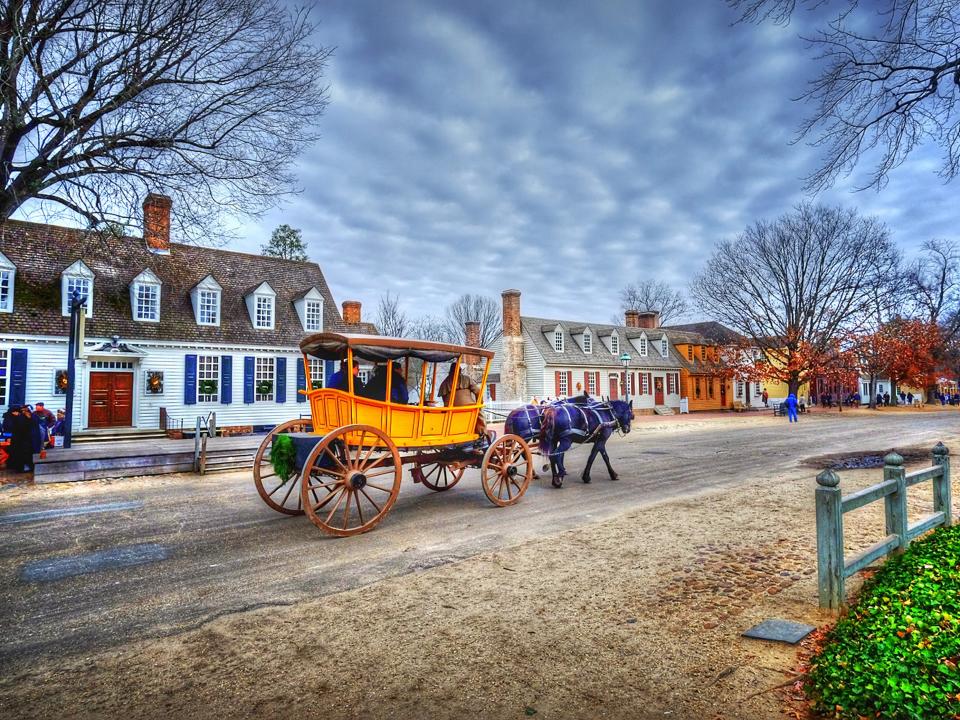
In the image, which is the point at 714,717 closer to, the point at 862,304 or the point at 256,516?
the point at 256,516

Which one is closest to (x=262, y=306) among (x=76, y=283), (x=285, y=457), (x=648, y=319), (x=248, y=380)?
(x=248, y=380)

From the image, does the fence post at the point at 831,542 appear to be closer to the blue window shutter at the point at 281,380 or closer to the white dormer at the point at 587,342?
the blue window shutter at the point at 281,380

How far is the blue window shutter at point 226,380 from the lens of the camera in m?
21.5

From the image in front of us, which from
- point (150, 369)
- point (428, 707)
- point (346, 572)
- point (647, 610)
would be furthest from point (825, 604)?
point (150, 369)

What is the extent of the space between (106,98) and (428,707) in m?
12.6

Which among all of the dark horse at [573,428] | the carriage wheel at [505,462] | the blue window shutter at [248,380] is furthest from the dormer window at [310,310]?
the carriage wheel at [505,462]

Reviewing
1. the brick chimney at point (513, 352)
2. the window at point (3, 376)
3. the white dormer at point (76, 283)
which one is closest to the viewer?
the window at point (3, 376)

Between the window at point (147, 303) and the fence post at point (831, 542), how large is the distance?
22441mm

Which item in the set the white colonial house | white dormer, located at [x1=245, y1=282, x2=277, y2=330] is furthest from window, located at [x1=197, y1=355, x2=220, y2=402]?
white dormer, located at [x1=245, y1=282, x2=277, y2=330]

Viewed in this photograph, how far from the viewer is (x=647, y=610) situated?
455 centimetres

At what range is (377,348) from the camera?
25.1ft

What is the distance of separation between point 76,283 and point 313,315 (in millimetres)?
8622

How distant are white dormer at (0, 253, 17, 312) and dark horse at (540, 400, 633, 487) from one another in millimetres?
18643

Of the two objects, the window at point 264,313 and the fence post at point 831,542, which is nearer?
the fence post at point 831,542
